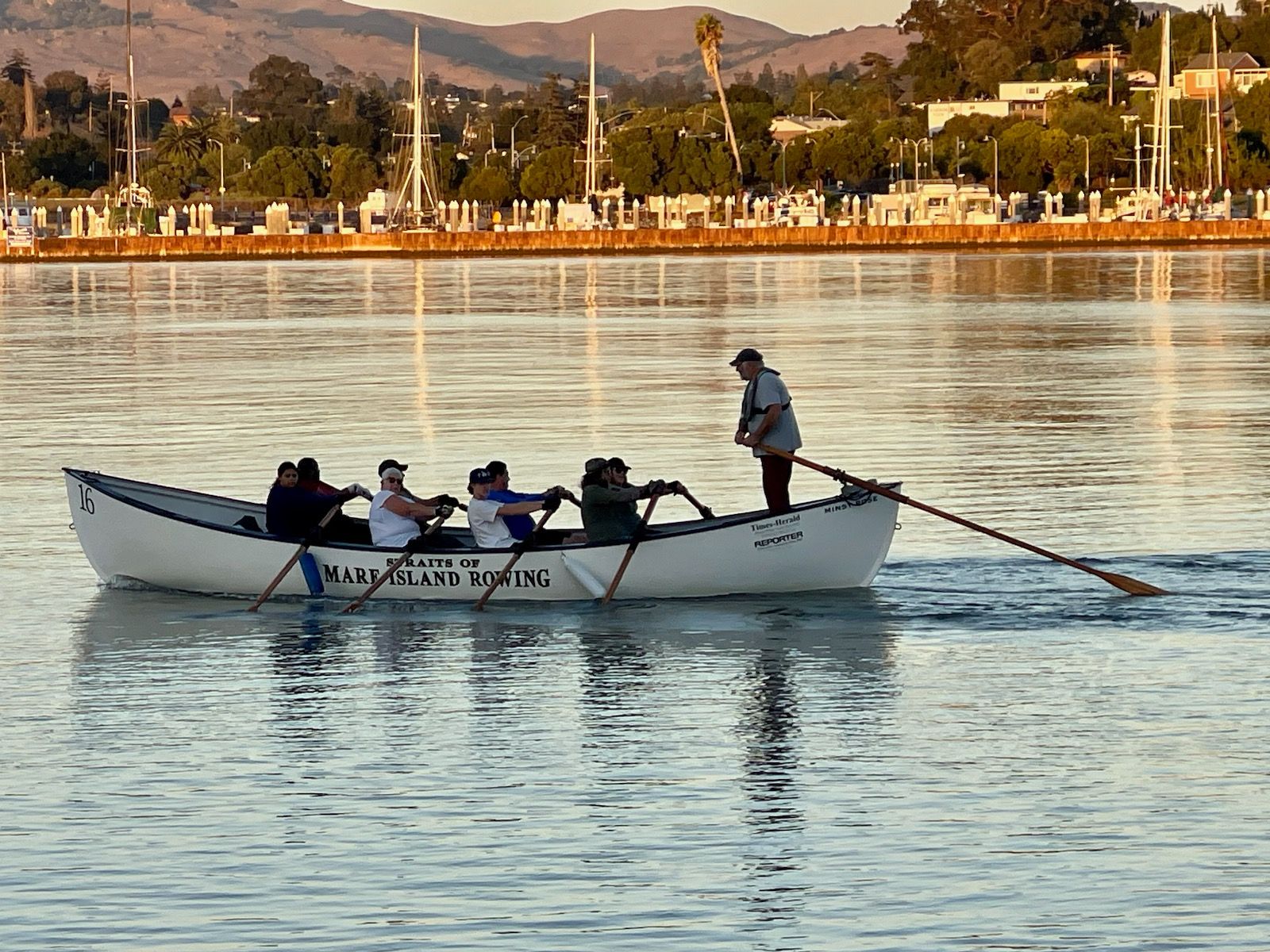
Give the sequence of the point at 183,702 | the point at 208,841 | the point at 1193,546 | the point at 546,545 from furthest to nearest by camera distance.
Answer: the point at 1193,546 < the point at 546,545 < the point at 183,702 < the point at 208,841

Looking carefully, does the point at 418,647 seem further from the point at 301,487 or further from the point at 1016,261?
the point at 1016,261

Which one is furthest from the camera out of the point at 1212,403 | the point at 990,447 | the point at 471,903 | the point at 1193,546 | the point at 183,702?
the point at 1212,403

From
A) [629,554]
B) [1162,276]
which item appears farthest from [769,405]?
[1162,276]

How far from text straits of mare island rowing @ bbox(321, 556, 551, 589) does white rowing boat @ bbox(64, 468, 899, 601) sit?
0.01 metres

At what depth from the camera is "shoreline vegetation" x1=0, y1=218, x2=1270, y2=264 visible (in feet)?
561

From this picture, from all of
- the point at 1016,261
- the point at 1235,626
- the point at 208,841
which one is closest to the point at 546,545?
the point at 1235,626

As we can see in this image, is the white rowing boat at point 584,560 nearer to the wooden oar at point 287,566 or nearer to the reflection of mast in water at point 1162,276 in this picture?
the wooden oar at point 287,566

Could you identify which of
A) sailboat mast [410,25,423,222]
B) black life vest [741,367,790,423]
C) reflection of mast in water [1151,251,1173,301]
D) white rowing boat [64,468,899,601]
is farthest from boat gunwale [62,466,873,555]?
sailboat mast [410,25,423,222]

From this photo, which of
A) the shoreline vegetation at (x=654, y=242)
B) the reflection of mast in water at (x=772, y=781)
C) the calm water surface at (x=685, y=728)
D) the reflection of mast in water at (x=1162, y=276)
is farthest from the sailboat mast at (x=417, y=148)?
the reflection of mast in water at (x=772, y=781)

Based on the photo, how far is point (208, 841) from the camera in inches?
617

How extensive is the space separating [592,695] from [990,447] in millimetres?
19499

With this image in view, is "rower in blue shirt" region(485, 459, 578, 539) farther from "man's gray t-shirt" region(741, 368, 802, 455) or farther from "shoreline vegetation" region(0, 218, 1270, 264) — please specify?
"shoreline vegetation" region(0, 218, 1270, 264)

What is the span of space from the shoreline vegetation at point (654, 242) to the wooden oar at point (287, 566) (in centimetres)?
14993

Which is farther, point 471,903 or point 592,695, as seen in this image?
point 592,695
